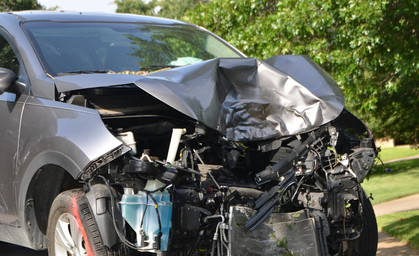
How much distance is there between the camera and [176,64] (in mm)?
5727

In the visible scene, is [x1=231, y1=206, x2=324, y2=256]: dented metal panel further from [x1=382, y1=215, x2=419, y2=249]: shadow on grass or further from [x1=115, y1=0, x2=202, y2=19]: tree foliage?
[x1=115, y1=0, x2=202, y2=19]: tree foliage

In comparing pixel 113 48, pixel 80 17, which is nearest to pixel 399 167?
pixel 80 17

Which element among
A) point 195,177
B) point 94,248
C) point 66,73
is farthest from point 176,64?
point 94,248

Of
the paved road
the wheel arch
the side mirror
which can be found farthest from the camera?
the paved road

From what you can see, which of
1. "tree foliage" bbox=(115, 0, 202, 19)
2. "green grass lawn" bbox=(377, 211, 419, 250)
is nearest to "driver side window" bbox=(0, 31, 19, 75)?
"green grass lawn" bbox=(377, 211, 419, 250)

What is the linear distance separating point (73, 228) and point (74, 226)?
0.02 m

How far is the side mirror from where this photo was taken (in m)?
4.88

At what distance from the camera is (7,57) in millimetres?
5508

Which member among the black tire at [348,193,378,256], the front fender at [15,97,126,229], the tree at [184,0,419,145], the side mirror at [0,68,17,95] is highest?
the tree at [184,0,419,145]

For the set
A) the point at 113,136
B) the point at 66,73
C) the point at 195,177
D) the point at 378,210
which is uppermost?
the point at 66,73

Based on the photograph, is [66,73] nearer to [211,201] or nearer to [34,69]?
Result: [34,69]

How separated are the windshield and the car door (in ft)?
0.96

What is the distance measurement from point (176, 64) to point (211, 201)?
5.64 ft

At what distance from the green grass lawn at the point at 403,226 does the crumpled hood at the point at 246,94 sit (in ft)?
10.9
